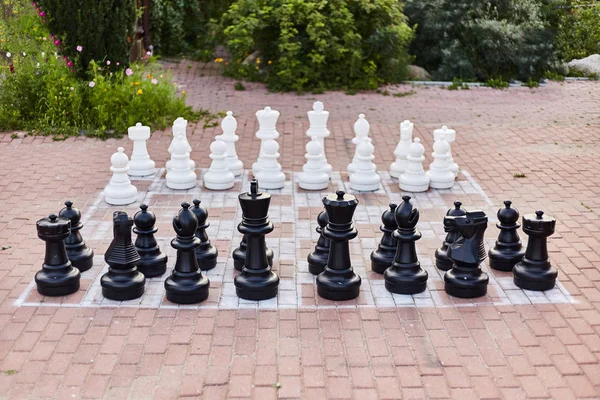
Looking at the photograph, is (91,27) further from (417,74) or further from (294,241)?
(417,74)

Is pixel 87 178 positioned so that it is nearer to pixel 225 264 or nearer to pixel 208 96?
pixel 225 264

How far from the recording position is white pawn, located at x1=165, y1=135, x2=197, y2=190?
7.81 metres

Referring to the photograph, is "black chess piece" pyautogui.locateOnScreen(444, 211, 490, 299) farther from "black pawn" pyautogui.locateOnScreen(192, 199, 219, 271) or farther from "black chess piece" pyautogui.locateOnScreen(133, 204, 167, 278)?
"black chess piece" pyautogui.locateOnScreen(133, 204, 167, 278)

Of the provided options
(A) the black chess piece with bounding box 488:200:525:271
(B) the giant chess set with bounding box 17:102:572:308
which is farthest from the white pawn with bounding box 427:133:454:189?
(A) the black chess piece with bounding box 488:200:525:271

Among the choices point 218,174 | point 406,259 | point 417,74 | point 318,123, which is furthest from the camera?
point 417,74

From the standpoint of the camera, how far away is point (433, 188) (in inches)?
314

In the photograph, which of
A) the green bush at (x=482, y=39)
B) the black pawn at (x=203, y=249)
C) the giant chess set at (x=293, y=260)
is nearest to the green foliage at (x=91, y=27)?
the giant chess set at (x=293, y=260)

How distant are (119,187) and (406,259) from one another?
313 cm

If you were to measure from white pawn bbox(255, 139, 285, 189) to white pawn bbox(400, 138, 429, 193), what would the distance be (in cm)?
122

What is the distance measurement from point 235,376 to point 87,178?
4.41 m

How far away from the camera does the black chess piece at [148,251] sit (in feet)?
18.2

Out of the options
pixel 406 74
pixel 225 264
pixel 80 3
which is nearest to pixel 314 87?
pixel 406 74

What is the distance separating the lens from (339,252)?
5266mm

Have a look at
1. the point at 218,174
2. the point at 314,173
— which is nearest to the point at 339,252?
the point at 314,173
